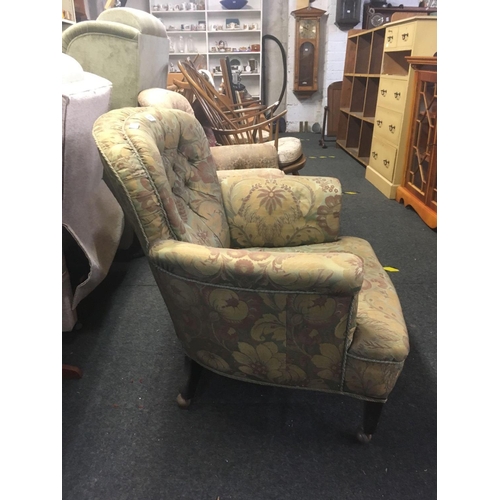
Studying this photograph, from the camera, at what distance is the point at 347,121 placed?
15.0 feet

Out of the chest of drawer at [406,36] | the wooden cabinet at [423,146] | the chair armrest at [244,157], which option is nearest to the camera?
the chair armrest at [244,157]

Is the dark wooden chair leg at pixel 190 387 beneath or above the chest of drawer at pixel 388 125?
beneath

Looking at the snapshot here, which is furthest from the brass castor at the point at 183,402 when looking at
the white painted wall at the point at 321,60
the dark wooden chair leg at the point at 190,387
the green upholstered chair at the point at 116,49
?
the white painted wall at the point at 321,60

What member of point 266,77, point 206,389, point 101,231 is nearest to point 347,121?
point 266,77

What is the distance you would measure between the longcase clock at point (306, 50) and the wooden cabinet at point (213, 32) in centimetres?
52

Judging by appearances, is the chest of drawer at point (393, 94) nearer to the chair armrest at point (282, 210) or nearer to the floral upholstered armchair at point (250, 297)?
the chair armrest at point (282, 210)

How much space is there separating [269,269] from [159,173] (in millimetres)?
357

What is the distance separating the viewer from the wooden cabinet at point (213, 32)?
209 inches

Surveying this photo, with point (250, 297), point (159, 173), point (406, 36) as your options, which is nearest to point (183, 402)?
point (250, 297)

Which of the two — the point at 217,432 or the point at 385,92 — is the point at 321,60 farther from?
the point at 217,432

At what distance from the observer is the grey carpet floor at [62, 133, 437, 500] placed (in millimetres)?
1011

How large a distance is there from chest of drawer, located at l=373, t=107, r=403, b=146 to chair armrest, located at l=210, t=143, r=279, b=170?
1.19 meters

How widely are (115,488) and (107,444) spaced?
0.45ft
